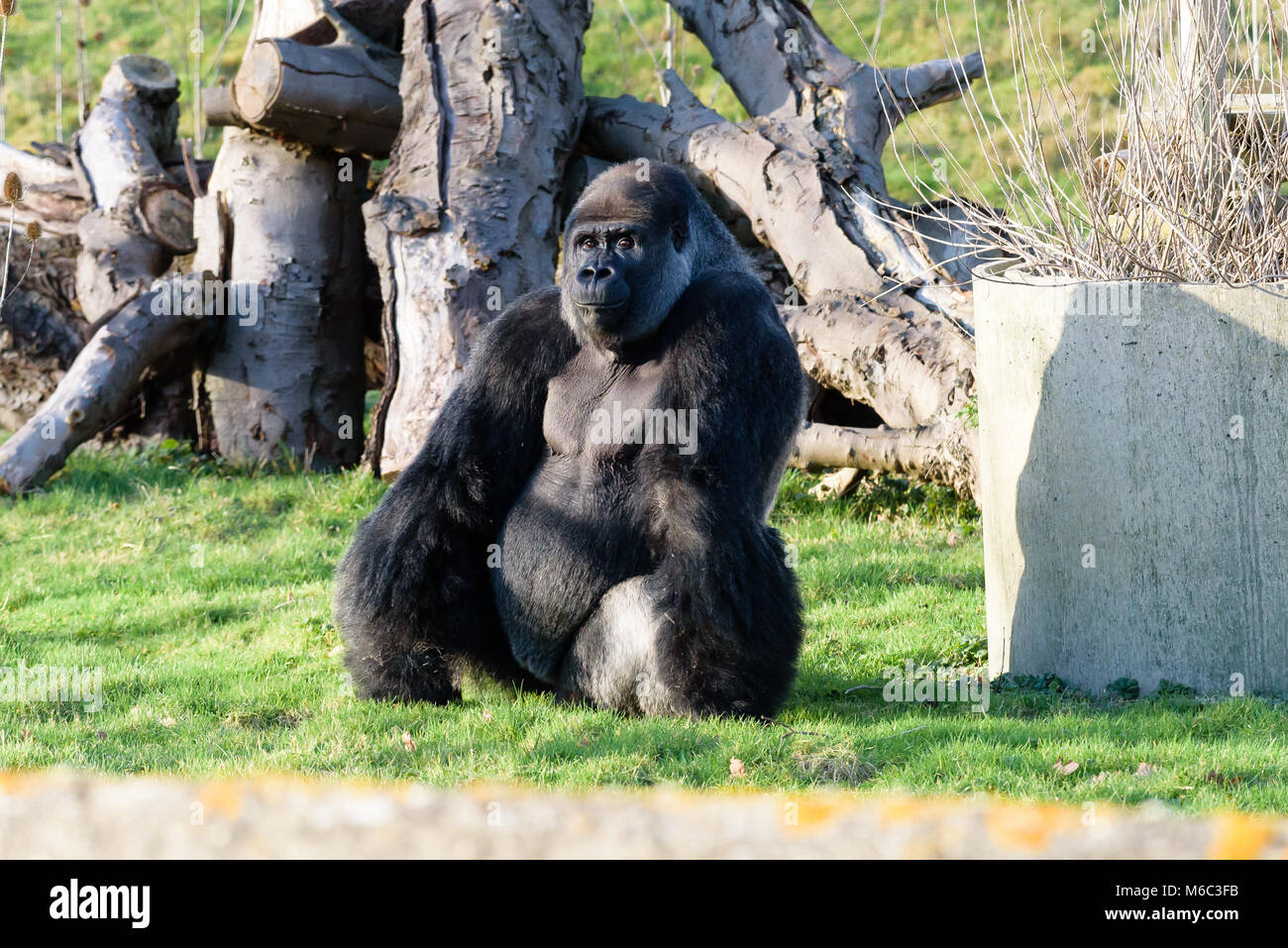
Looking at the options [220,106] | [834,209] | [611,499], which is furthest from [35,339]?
[611,499]

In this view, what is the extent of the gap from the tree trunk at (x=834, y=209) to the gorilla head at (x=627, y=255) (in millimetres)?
1770

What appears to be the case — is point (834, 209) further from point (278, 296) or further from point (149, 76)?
point (149, 76)

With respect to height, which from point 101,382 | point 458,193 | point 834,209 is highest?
point 458,193

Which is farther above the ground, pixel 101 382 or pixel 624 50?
pixel 624 50

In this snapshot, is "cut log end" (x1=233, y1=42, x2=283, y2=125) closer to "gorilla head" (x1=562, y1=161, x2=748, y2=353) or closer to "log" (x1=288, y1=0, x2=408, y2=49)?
"log" (x1=288, y1=0, x2=408, y2=49)

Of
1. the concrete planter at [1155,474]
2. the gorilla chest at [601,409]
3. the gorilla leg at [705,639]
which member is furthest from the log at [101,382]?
the concrete planter at [1155,474]

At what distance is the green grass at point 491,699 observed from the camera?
4246mm

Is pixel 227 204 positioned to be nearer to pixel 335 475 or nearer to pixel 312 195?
pixel 312 195

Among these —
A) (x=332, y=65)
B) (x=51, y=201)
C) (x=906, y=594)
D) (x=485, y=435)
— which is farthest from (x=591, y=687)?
(x=51, y=201)

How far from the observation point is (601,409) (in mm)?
5141

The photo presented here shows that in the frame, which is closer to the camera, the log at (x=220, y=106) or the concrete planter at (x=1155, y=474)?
the concrete planter at (x=1155, y=474)

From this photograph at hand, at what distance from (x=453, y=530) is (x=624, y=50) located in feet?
43.7

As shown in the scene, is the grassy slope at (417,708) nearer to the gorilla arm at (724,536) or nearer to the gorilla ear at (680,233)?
the gorilla arm at (724,536)

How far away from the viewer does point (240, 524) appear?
8.00 m
